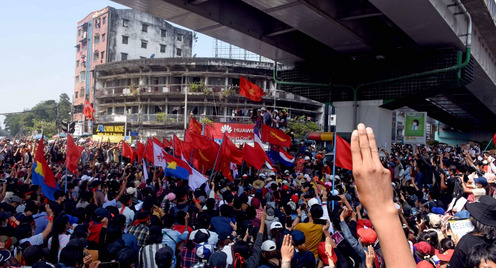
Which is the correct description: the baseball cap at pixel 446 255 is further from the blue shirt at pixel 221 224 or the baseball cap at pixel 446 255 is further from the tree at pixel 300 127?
the tree at pixel 300 127

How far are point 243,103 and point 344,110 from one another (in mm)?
20553

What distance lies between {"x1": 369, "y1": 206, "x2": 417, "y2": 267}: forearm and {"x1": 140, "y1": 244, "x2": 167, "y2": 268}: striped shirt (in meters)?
3.77

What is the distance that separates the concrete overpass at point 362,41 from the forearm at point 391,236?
31.4ft

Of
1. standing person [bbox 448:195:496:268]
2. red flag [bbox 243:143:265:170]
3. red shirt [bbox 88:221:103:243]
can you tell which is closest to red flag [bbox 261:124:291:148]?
red flag [bbox 243:143:265:170]

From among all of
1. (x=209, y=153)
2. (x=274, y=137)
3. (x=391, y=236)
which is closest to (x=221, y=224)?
(x=391, y=236)

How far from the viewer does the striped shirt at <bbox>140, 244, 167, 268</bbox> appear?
14.9ft

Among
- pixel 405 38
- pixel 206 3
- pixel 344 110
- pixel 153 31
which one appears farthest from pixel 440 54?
pixel 153 31

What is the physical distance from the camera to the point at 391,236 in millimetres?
1344

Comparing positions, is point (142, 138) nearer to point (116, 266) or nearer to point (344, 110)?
point (344, 110)

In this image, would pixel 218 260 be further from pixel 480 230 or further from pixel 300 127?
pixel 300 127

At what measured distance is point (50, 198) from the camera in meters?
7.58

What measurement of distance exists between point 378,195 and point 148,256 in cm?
384

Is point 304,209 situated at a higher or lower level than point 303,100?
lower

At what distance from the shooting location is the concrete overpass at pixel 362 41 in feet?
36.1
